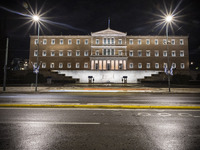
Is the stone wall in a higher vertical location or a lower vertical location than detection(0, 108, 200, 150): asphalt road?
higher

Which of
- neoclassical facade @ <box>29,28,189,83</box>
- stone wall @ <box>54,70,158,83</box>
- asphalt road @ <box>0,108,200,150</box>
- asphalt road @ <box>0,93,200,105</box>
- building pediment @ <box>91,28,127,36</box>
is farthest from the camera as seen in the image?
neoclassical facade @ <box>29,28,189,83</box>

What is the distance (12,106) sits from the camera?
7441 millimetres

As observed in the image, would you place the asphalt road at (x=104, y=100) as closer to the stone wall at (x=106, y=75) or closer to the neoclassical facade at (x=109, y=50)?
the stone wall at (x=106, y=75)

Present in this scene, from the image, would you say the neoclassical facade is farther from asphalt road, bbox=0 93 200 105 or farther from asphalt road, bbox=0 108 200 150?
asphalt road, bbox=0 108 200 150

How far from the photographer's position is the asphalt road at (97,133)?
3.26 metres

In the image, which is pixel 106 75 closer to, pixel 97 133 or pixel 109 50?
pixel 109 50

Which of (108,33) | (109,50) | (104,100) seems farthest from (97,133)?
(108,33)

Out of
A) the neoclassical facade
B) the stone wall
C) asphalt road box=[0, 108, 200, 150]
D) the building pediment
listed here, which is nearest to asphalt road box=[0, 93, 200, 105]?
asphalt road box=[0, 108, 200, 150]

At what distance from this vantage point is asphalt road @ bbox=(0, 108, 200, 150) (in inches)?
128

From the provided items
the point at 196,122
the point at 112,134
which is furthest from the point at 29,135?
the point at 196,122

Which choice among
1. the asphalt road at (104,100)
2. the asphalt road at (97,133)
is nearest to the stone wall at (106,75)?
the asphalt road at (104,100)

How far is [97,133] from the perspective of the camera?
13.0 ft

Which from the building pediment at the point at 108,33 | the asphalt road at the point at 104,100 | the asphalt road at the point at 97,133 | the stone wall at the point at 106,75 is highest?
the building pediment at the point at 108,33

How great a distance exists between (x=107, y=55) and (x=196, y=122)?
4306cm
